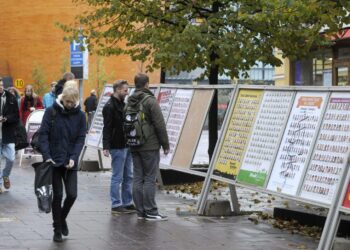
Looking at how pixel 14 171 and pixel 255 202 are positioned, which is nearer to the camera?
pixel 255 202

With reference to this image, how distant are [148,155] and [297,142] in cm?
212

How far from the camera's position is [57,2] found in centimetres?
6203

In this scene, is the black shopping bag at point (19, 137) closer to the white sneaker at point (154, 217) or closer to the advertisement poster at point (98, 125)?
the advertisement poster at point (98, 125)

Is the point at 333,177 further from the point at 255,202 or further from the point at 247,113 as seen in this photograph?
the point at 255,202

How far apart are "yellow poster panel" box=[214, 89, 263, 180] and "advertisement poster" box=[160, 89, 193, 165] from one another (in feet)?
5.73

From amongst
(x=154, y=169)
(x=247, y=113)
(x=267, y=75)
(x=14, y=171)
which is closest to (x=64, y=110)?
→ (x=154, y=169)

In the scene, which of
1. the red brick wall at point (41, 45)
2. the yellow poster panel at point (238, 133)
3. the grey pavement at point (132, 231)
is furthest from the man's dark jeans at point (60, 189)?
the red brick wall at point (41, 45)

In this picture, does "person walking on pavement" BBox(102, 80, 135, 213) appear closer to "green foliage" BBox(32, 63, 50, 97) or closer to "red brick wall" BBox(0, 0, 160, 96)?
"green foliage" BBox(32, 63, 50, 97)

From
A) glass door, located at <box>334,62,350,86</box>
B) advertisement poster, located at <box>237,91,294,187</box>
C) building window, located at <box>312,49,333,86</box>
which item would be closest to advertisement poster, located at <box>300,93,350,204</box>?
advertisement poster, located at <box>237,91,294,187</box>

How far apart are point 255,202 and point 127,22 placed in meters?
5.11

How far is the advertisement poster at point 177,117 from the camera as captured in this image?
12453 mm

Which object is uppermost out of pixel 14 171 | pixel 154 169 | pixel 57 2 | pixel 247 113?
pixel 57 2

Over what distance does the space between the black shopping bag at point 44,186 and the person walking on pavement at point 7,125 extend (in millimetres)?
4677

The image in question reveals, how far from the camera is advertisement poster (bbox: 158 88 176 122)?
520 inches
